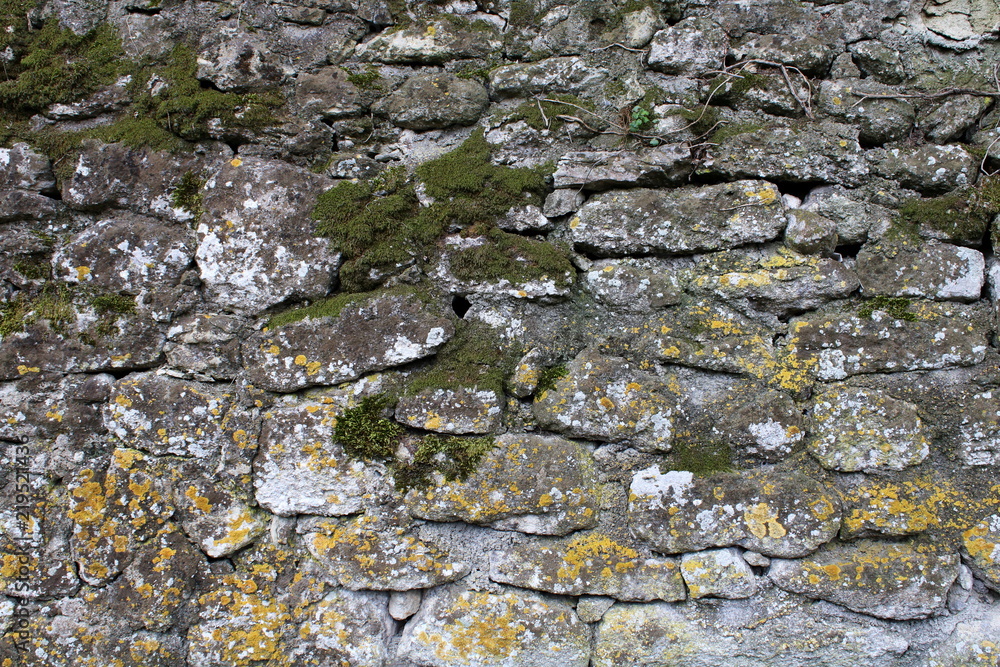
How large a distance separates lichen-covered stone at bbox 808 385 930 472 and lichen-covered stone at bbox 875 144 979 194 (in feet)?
2.93

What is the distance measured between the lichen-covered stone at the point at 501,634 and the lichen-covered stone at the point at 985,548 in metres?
1.49

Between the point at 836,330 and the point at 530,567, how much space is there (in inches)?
59.9

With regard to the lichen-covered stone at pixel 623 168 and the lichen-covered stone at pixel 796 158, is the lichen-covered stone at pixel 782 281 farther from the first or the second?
the lichen-covered stone at pixel 623 168

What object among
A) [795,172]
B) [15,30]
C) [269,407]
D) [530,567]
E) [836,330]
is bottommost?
[530,567]

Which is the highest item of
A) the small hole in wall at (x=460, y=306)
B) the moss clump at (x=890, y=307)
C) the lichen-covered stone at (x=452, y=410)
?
the moss clump at (x=890, y=307)

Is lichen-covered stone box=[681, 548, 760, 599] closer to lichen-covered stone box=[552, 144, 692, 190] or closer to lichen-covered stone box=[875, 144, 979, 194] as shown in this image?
lichen-covered stone box=[552, 144, 692, 190]

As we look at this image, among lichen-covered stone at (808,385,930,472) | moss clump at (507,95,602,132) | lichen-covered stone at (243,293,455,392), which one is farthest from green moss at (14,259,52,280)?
lichen-covered stone at (808,385,930,472)

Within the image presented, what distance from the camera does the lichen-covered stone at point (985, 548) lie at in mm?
2062

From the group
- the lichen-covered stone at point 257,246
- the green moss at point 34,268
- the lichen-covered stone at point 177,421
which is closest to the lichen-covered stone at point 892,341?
the lichen-covered stone at point 257,246

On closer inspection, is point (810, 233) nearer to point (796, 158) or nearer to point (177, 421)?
point (796, 158)

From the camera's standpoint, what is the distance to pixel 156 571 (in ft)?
7.16

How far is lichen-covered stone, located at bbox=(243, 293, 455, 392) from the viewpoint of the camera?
222 centimetres

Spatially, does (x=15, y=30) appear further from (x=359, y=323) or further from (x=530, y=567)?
(x=530, y=567)

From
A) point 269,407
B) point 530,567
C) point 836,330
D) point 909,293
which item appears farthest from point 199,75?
point 909,293
